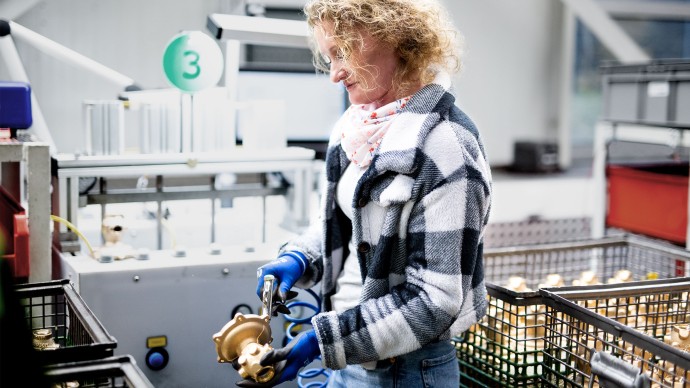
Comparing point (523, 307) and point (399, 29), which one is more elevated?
point (399, 29)

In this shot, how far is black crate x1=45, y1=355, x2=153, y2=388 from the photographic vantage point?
94 centimetres

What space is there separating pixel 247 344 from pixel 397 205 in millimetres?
331

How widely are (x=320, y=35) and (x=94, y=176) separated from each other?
86cm

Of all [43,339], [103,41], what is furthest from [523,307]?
[103,41]

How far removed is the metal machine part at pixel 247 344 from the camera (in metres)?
1.15

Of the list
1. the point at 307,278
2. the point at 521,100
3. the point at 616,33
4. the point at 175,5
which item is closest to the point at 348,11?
the point at 307,278

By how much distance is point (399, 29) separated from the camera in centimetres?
126

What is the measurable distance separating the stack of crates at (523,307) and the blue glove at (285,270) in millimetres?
416

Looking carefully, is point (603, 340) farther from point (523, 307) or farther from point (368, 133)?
point (523, 307)

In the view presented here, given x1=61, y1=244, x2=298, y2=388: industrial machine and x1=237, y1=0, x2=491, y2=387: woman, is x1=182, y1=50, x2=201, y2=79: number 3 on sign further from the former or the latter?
x1=237, y1=0, x2=491, y2=387: woman

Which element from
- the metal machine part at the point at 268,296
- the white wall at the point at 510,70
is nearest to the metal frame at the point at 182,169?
the metal machine part at the point at 268,296

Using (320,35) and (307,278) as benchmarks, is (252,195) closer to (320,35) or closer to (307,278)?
(307,278)

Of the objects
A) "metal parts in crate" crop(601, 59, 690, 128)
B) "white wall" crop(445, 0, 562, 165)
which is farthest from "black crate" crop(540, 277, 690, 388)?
"white wall" crop(445, 0, 562, 165)

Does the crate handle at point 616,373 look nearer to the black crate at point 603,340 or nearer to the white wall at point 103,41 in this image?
the black crate at point 603,340
